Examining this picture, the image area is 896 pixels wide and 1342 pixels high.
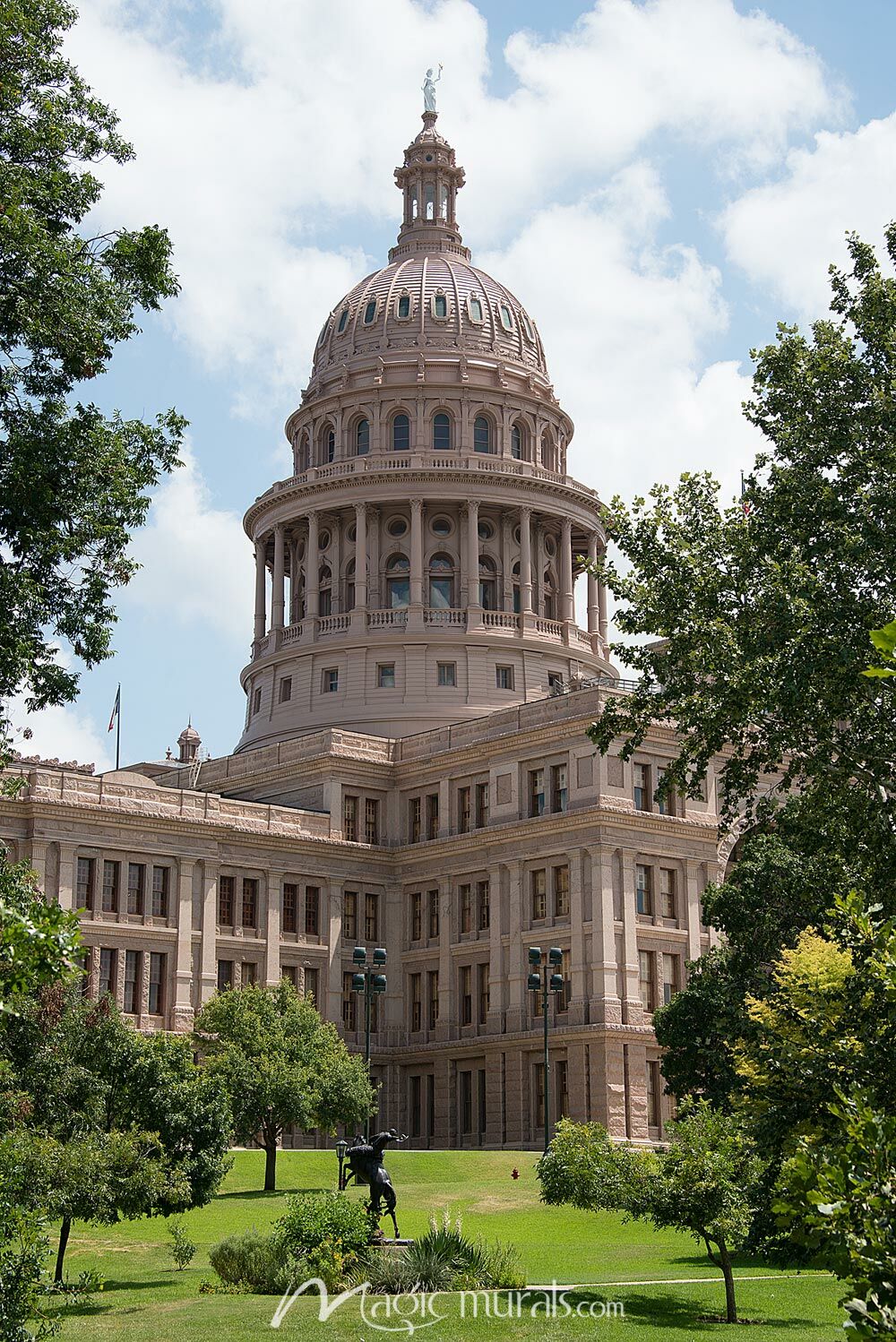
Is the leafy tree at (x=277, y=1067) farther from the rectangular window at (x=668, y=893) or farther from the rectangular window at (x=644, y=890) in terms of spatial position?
the rectangular window at (x=668, y=893)

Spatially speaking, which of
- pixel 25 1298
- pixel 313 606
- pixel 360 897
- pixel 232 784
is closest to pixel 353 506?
pixel 313 606

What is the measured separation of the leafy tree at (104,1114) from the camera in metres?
35.2

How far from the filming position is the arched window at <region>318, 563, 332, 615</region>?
106m

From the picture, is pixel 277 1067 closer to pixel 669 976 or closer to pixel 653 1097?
pixel 653 1097

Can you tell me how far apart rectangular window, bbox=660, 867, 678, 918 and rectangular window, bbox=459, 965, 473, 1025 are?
1010 cm

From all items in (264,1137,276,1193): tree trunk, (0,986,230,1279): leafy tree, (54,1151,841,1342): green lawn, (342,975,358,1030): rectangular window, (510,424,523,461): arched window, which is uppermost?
(510,424,523,461): arched window

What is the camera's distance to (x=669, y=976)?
77875 mm

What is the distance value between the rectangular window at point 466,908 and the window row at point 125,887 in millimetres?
14213

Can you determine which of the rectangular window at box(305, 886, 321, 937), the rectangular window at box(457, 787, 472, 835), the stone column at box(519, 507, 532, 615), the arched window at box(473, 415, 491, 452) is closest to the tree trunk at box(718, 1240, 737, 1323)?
the rectangular window at box(457, 787, 472, 835)

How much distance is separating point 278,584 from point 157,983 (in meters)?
34.6

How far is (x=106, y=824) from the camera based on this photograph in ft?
253

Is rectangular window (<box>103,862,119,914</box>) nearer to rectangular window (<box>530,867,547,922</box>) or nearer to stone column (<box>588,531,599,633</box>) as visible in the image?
rectangular window (<box>530,867,547,922</box>)

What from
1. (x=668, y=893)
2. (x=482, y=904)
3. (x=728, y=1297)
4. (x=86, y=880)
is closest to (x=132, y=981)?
(x=86, y=880)

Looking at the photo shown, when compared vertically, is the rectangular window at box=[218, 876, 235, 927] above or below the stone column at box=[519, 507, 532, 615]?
below
